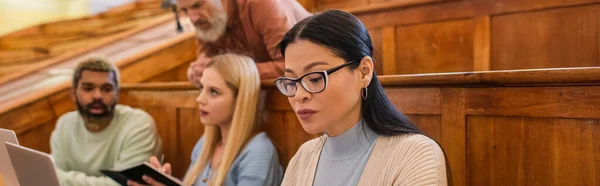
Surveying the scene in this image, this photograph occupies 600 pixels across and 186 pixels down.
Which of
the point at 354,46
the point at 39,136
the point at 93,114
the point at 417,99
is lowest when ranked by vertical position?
the point at 39,136

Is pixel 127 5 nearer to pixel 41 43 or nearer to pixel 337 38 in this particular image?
pixel 41 43

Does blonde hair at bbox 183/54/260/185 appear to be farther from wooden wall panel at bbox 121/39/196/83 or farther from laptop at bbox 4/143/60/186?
wooden wall panel at bbox 121/39/196/83

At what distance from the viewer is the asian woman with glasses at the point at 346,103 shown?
2.85 ft

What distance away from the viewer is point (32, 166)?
3.67 ft

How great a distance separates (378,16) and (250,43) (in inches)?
22.3

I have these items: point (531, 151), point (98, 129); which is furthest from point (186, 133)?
point (531, 151)

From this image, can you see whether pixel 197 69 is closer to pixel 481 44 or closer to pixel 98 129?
pixel 98 129

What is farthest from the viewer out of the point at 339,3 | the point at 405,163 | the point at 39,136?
the point at 339,3

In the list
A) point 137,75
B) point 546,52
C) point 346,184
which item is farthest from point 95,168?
point 546,52

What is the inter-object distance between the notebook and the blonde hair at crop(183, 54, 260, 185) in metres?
0.17

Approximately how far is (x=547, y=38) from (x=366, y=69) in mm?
846

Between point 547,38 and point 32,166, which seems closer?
point 32,166

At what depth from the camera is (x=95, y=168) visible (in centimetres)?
191

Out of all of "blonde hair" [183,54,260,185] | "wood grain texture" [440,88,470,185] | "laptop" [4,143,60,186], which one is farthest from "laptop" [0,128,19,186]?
"wood grain texture" [440,88,470,185]
